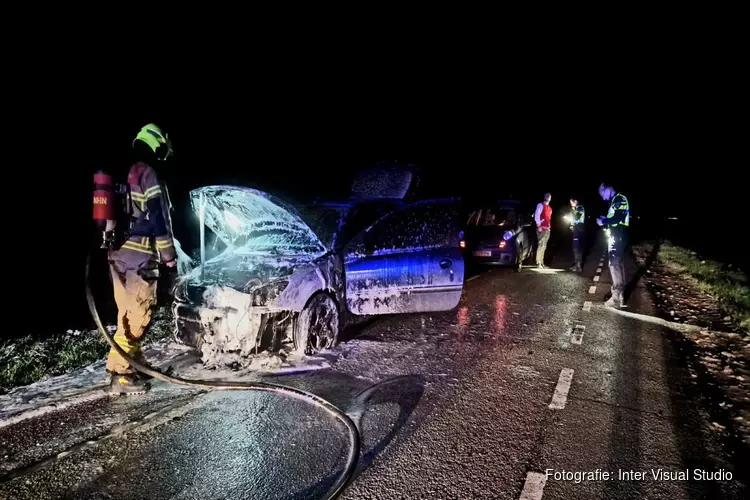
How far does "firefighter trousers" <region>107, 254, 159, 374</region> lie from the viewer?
14.3 feet

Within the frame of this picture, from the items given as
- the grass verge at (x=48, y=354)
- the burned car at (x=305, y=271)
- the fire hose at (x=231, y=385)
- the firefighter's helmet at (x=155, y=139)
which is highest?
the firefighter's helmet at (x=155, y=139)

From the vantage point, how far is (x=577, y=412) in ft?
13.2

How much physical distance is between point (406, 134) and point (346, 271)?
36038mm

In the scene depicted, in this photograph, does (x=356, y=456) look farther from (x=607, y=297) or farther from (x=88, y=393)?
(x=607, y=297)

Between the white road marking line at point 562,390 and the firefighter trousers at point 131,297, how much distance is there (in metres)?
3.76

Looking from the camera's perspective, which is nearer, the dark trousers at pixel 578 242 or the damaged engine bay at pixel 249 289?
the damaged engine bay at pixel 249 289

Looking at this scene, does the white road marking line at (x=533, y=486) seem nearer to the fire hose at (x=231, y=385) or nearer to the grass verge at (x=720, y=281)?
the fire hose at (x=231, y=385)

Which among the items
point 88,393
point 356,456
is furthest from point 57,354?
point 356,456

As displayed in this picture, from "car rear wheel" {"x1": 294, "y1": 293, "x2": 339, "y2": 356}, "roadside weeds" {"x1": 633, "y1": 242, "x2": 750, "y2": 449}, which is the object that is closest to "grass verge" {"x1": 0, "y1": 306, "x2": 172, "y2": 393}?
"car rear wheel" {"x1": 294, "y1": 293, "x2": 339, "y2": 356}

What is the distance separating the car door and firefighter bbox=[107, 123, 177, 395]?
208cm

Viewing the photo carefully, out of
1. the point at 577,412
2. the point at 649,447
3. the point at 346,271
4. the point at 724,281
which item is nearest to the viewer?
the point at 649,447

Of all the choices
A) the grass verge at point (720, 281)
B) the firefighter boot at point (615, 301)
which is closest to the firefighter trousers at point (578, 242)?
the grass verge at point (720, 281)

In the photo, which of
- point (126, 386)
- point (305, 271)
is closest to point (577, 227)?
point (305, 271)

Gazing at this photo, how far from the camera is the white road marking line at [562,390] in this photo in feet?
13.6
